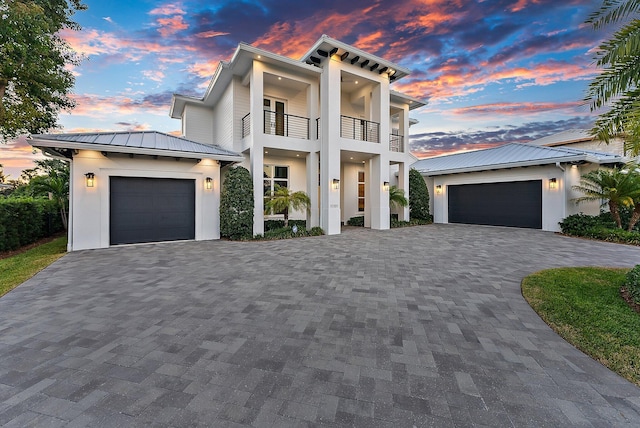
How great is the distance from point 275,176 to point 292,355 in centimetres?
1116

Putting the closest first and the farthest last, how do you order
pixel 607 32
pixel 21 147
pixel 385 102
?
1. pixel 607 32
2. pixel 385 102
3. pixel 21 147

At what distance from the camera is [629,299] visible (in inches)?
153

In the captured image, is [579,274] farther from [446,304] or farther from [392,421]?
[392,421]

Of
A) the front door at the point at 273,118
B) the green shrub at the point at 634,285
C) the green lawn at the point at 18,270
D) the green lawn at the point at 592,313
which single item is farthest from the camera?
the front door at the point at 273,118

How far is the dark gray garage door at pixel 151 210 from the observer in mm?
8797

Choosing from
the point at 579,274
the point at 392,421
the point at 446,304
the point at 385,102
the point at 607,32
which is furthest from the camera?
the point at 385,102

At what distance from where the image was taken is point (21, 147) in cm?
1706

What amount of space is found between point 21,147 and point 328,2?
21763mm

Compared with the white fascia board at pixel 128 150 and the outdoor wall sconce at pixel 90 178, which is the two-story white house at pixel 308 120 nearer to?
the white fascia board at pixel 128 150

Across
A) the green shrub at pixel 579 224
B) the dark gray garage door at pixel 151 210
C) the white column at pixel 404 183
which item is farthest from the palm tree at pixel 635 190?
the dark gray garage door at pixel 151 210

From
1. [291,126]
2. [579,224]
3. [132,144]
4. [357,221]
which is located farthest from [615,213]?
[132,144]

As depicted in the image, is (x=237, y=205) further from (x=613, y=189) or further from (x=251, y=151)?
(x=613, y=189)

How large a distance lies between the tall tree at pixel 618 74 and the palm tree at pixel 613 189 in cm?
718

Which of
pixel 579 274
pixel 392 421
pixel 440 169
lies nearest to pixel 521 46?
pixel 440 169
